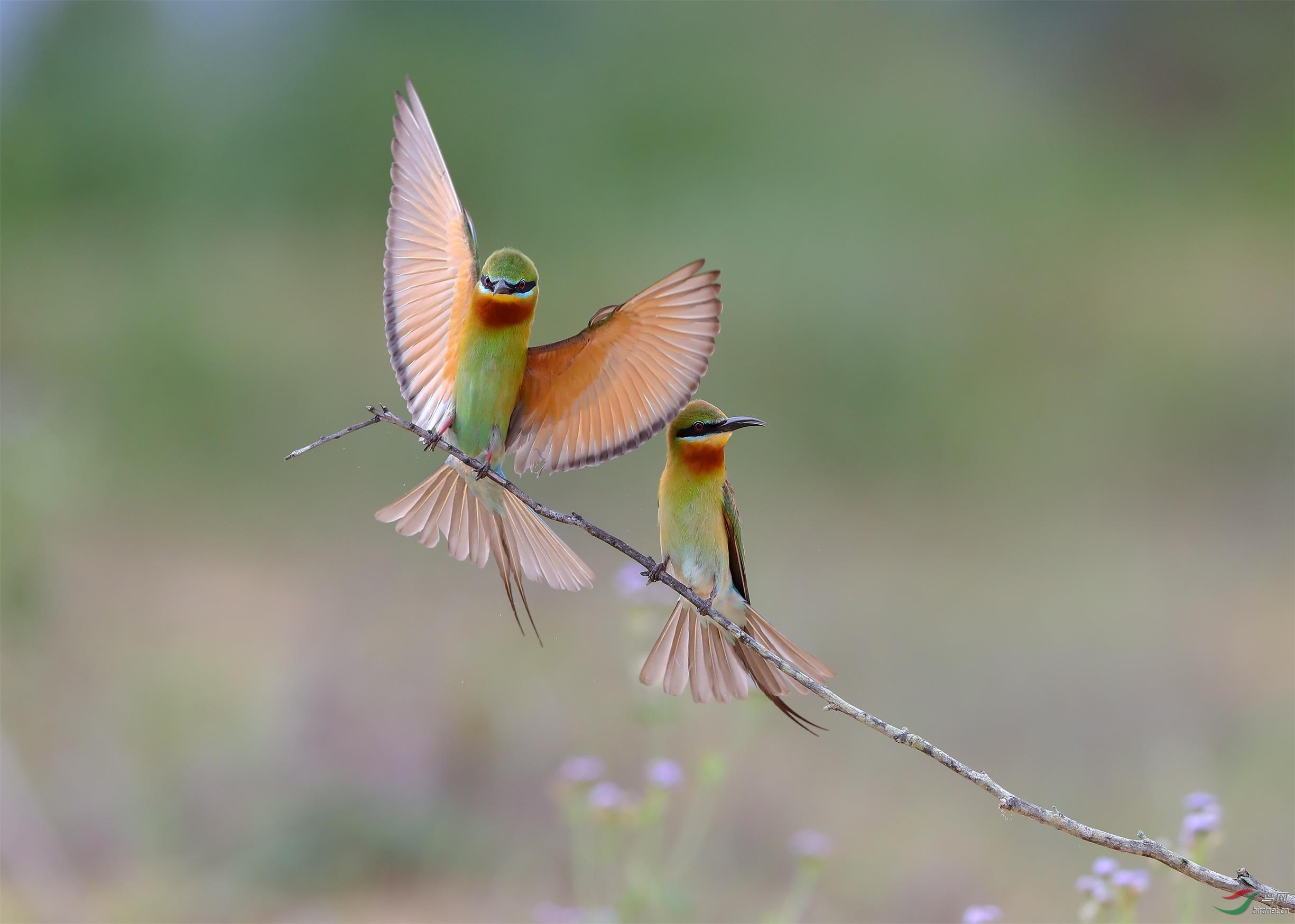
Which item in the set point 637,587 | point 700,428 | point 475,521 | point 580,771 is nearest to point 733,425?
point 700,428

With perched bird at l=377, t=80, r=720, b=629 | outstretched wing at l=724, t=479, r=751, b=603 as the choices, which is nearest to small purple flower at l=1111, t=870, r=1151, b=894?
outstretched wing at l=724, t=479, r=751, b=603

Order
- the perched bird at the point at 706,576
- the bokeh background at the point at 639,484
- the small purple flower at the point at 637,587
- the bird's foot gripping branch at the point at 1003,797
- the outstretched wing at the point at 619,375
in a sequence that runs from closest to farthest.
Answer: the bird's foot gripping branch at the point at 1003,797
the outstretched wing at the point at 619,375
the perched bird at the point at 706,576
the small purple flower at the point at 637,587
the bokeh background at the point at 639,484

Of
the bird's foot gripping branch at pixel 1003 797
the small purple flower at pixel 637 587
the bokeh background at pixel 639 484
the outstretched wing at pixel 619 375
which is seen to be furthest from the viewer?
the bokeh background at pixel 639 484

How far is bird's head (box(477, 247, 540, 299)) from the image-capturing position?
105 centimetres

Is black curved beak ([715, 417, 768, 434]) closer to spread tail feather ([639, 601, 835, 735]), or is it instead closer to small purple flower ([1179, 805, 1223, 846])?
spread tail feather ([639, 601, 835, 735])

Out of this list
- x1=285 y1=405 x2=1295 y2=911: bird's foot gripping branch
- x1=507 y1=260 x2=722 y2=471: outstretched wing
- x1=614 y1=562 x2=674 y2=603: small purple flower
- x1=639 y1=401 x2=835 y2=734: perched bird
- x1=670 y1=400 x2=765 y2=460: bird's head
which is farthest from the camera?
x1=614 y1=562 x2=674 y2=603: small purple flower

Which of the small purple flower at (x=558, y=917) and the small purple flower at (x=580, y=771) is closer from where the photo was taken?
the small purple flower at (x=580, y=771)

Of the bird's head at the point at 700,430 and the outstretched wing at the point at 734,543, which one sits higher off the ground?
the bird's head at the point at 700,430

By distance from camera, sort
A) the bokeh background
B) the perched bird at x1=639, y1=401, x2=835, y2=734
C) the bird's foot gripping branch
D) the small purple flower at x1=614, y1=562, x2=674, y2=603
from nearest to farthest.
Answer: the bird's foot gripping branch
the perched bird at x1=639, y1=401, x2=835, y2=734
the small purple flower at x1=614, y1=562, x2=674, y2=603
the bokeh background

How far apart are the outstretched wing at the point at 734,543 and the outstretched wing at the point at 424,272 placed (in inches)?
12.1

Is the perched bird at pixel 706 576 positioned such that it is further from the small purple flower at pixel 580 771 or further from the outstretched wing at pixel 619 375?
the small purple flower at pixel 580 771

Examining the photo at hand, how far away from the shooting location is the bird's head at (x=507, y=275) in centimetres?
105

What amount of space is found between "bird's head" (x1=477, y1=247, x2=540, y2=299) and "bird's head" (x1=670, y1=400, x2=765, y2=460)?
20 cm

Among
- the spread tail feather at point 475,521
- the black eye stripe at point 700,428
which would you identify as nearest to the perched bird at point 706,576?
the black eye stripe at point 700,428
